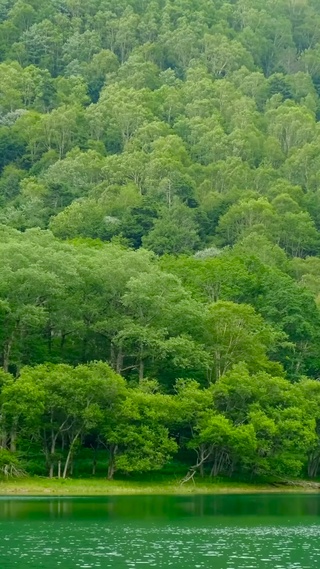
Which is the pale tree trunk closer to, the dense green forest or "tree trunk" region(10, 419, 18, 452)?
the dense green forest

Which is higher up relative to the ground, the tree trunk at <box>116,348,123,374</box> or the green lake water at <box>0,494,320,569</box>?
the tree trunk at <box>116,348,123,374</box>

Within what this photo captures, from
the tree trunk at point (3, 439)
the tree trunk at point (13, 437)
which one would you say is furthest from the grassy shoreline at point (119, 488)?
the tree trunk at point (3, 439)

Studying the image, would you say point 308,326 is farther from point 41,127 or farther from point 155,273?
point 41,127

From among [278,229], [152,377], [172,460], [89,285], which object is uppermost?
[278,229]

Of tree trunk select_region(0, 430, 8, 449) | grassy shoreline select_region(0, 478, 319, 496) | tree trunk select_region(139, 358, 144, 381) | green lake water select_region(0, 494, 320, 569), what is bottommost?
grassy shoreline select_region(0, 478, 319, 496)

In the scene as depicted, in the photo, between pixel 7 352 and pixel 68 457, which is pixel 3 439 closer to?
pixel 68 457

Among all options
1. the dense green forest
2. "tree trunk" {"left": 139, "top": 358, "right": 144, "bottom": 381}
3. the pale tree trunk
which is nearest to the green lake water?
the pale tree trunk

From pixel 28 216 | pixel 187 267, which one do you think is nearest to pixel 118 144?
pixel 28 216
